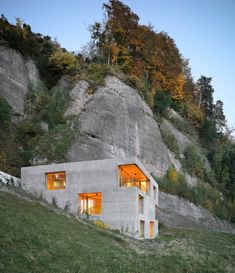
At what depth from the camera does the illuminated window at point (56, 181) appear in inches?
1091

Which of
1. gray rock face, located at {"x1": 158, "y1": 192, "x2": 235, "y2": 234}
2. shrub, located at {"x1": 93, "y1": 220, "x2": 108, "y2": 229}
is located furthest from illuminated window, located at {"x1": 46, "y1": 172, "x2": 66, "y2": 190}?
gray rock face, located at {"x1": 158, "y1": 192, "x2": 235, "y2": 234}

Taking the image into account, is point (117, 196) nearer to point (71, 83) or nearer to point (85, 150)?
point (85, 150)

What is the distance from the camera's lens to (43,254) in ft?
31.4

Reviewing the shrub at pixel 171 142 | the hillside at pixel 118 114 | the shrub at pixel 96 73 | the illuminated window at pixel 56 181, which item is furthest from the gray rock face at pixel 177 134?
the illuminated window at pixel 56 181

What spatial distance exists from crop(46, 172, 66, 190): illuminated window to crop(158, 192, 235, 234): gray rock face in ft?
45.9

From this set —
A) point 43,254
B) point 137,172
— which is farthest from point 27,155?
point 43,254

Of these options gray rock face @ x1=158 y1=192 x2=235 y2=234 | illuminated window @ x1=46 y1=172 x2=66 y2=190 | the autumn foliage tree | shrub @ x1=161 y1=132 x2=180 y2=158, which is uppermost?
the autumn foliage tree

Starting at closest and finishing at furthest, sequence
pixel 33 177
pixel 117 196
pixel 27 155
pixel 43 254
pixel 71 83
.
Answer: pixel 43 254 → pixel 117 196 → pixel 33 177 → pixel 27 155 → pixel 71 83

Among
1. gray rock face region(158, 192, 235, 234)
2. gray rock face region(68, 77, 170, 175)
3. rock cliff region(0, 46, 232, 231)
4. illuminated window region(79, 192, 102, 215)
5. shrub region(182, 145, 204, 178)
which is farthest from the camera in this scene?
shrub region(182, 145, 204, 178)

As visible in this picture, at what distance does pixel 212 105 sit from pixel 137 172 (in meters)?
40.5

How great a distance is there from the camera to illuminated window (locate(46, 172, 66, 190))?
90.9 feet

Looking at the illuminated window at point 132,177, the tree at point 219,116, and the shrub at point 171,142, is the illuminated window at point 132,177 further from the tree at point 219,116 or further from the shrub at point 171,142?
the tree at point 219,116

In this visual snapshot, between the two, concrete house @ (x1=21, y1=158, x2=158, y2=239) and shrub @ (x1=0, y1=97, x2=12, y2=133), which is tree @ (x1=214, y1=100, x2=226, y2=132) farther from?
→ shrub @ (x1=0, y1=97, x2=12, y2=133)

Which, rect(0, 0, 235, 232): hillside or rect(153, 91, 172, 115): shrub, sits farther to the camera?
rect(153, 91, 172, 115): shrub
